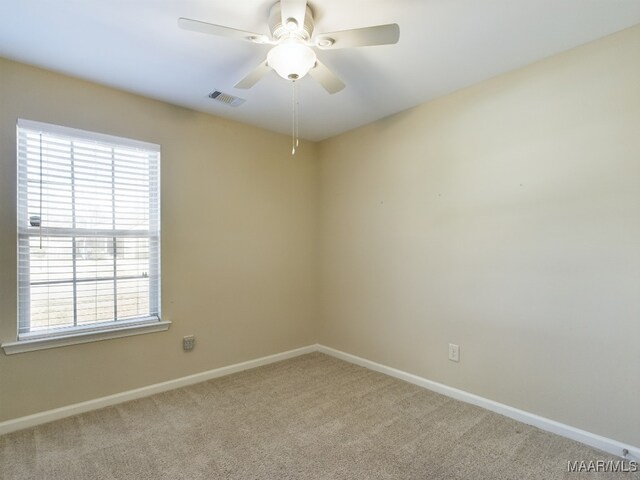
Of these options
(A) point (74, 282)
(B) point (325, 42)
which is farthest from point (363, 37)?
(A) point (74, 282)

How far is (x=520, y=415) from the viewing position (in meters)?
2.23

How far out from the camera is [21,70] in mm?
2160

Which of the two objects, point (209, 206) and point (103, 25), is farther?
point (209, 206)

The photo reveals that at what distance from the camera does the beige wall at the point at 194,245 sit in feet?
7.09

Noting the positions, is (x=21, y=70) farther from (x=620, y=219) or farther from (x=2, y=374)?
(x=620, y=219)

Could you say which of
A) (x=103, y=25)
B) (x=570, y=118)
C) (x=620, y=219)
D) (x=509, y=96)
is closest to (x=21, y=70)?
(x=103, y=25)

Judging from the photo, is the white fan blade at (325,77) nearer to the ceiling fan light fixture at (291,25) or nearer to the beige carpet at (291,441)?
the ceiling fan light fixture at (291,25)

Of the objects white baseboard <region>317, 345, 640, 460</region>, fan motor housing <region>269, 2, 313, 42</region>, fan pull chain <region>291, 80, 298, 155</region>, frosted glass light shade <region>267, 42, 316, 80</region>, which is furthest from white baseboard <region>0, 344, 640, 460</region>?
fan motor housing <region>269, 2, 313, 42</region>

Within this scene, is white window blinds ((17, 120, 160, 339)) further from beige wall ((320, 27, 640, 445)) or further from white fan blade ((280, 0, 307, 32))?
beige wall ((320, 27, 640, 445))

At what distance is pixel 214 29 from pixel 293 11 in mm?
359

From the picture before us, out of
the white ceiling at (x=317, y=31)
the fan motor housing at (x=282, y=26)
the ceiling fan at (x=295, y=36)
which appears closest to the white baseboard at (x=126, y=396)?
the white ceiling at (x=317, y=31)

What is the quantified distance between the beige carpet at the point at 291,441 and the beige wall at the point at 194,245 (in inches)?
11.8

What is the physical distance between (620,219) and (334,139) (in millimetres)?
2507

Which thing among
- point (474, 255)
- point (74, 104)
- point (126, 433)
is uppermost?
point (74, 104)
